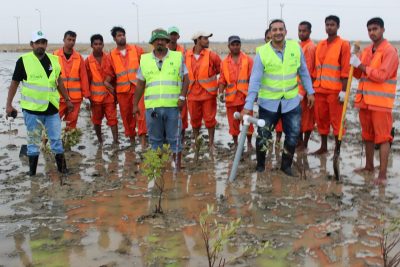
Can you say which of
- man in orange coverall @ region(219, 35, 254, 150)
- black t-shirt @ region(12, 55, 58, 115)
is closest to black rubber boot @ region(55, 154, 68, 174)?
black t-shirt @ region(12, 55, 58, 115)

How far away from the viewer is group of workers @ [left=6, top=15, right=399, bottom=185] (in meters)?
5.81

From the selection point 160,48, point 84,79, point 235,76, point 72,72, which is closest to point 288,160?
point 235,76

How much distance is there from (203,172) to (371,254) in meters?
3.06

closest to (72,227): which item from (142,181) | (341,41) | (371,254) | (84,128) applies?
(142,181)

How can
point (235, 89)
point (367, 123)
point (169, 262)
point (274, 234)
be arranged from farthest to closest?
point (235, 89) → point (367, 123) → point (274, 234) → point (169, 262)

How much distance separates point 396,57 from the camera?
18.3ft

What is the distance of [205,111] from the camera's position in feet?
25.5

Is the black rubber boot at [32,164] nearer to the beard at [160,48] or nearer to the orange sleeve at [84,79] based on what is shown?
the orange sleeve at [84,79]

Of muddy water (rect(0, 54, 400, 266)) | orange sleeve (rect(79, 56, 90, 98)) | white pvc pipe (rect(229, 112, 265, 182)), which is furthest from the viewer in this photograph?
orange sleeve (rect(79, 56, 90, 98))

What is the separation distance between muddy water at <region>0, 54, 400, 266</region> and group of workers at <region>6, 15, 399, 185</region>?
1.59 feet

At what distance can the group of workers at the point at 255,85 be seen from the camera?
581 centimetres

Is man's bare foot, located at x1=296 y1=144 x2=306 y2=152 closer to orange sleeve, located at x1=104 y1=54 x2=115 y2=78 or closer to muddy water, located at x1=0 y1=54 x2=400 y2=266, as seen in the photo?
muddy water, located at x1=0 y1=54 x2=400 y2=266

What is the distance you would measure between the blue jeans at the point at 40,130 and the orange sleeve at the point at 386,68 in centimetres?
424

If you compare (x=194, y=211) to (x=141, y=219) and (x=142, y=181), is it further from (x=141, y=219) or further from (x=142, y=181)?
(x=142, y=181)
